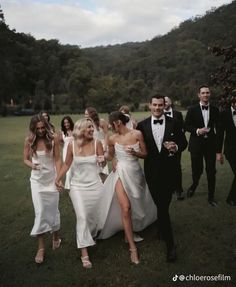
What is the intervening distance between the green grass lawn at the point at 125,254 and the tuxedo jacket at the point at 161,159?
3.87 ft

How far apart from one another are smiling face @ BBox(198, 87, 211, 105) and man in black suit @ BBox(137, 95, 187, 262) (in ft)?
8.24

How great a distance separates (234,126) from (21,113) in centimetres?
7475

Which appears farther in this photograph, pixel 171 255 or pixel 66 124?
pixel 66 124

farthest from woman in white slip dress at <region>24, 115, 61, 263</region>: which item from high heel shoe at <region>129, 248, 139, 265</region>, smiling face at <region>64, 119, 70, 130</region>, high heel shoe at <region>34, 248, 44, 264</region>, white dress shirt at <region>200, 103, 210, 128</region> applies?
smiling face at <region>64, 119, 70, 130</region>

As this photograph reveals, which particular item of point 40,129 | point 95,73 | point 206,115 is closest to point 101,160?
point 40,129

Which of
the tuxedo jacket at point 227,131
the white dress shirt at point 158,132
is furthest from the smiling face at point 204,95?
the white dress shirt at point 158,132

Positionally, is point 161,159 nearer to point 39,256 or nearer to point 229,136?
point 39,256

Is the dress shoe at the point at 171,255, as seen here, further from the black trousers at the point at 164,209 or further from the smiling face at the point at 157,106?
the smiling face at the point at 157,106

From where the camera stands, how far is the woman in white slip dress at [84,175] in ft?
19.5

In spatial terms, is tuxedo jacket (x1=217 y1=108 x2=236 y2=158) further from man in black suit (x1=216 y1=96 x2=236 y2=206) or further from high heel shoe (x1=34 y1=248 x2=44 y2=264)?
high heel shoe (x1=34 y1=248 x2=44 y2=264)

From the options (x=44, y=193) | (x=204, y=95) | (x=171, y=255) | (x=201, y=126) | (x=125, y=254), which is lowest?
(x=125, y=254)

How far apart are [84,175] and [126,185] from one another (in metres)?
0.69

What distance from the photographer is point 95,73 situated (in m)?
118

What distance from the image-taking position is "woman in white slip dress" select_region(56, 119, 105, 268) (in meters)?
5.95
